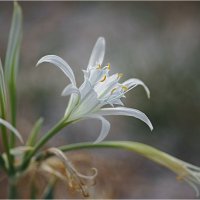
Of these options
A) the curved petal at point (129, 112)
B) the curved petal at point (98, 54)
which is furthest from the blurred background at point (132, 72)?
the curved petal at point (129, 112)

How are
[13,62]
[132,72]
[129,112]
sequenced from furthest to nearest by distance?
[132,72], [13,62], [129,112]

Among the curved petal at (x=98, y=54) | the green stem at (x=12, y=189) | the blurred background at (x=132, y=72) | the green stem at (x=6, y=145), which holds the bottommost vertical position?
the blurred background at (x=132, y=72)

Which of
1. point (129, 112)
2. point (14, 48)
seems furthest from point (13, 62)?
point (129, 112)

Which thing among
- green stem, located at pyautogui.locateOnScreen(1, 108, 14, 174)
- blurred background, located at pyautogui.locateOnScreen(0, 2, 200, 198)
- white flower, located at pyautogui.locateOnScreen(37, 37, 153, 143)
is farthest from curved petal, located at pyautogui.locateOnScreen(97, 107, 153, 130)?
blurred background, located at pyautogui.locateOnScreen(0, 2, 200, 198)

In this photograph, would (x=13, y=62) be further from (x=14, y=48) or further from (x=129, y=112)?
(x=129, y=112)

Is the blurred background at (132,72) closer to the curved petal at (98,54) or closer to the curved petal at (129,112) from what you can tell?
the curved petal at (98,54)

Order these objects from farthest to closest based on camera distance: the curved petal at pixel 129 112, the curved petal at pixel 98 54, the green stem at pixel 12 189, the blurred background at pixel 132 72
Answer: the blurred background at pixel 132 72
the curved petal at pixel 98 54
the green stem at pixel 12 189
the curved petal at pixel 129 112
